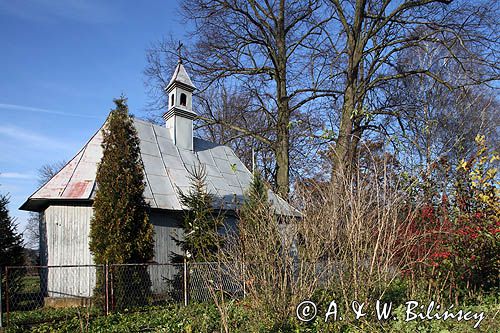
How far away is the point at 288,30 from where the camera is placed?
1566cm

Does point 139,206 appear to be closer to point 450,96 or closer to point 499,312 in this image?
point 499,312

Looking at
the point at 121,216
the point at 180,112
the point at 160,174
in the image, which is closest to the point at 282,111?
the point at 180,112

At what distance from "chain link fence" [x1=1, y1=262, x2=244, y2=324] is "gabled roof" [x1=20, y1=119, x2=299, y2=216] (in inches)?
74.7

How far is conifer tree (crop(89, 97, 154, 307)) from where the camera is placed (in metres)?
8.41

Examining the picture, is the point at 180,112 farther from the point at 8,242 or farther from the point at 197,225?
→ the point at 8,242

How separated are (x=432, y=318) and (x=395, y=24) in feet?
36.0

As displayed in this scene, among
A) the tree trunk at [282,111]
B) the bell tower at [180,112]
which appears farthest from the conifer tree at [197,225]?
the tree trunk at [282,111]

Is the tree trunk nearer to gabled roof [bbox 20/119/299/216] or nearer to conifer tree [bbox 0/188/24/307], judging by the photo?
gabled roof [bbox 20/119/299/216]

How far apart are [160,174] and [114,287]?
4396mm

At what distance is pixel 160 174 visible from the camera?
463 inches

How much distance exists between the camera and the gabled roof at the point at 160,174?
10.3 m

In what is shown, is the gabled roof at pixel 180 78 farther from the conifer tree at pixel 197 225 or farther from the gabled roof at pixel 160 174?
the conifer tree at pixel 197 225

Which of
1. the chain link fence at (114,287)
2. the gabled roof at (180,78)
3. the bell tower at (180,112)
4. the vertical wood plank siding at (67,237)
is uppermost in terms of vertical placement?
the gabled roof at (180,78)

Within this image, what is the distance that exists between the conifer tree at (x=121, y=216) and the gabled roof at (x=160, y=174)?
4.54 feet
